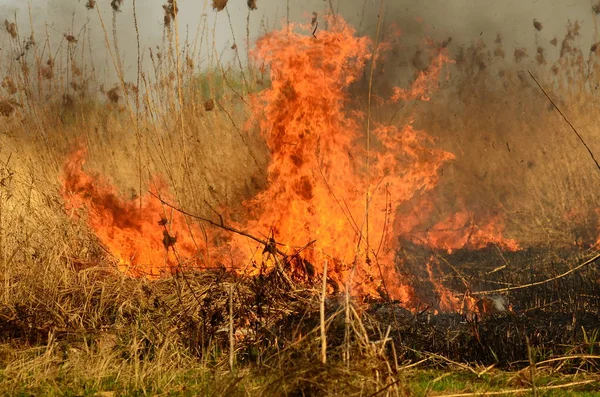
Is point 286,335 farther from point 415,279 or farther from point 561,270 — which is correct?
point 561,270

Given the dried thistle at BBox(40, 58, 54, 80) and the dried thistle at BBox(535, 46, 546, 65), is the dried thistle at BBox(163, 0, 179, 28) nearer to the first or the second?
the dried thistle at BBox(40, 58, 54, 80)

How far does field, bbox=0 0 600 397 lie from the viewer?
4.07 meters

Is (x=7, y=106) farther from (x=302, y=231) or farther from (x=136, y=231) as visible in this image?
(x=302, y=231)

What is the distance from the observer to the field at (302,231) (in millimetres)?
4066

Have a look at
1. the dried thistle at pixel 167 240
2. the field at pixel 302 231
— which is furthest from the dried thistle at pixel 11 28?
the dried thistle at pixel 167 240

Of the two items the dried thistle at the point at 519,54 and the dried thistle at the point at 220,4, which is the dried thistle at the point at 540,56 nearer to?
the dried thistle at the point at 519,54

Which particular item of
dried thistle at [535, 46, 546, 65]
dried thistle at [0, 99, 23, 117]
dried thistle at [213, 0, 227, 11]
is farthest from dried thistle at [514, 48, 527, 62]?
dried thistle at [0, 99, 23, 117]

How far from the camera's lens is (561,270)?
698 cm

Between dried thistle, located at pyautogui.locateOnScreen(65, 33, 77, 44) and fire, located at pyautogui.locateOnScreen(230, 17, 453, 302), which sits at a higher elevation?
dried thistle, located at pyautogui.locateOnScreen(65, 33, 77, 44)

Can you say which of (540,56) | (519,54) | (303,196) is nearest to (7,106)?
(303,196)

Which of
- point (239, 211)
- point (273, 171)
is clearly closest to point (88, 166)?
point (239, 211)

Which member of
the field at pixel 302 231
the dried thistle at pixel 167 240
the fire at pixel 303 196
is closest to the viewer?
the field at pixel 302 231

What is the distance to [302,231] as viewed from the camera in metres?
5.95

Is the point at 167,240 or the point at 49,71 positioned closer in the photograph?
the point at 167,240
